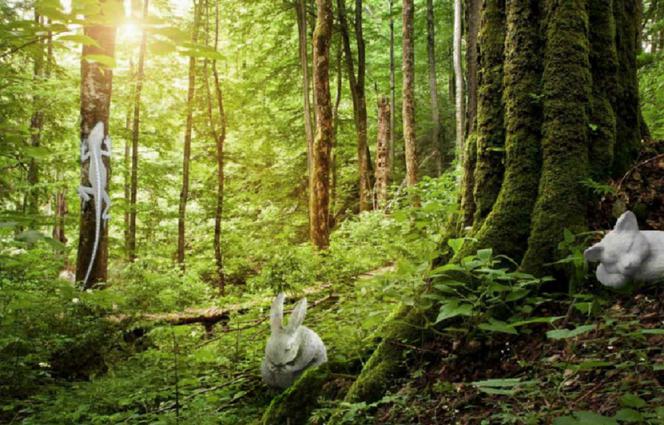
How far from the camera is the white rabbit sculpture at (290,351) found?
3.40 m

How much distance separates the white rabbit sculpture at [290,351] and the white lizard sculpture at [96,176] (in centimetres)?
424

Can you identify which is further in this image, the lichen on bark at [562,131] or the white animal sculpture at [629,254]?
the lichen on bark at [562,131]

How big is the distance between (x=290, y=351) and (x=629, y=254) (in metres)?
2.30

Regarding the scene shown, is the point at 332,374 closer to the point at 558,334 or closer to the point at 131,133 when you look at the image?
the point at 558,334

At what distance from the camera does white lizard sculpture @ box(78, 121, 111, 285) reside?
659 centimetres

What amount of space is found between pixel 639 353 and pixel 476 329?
770mm

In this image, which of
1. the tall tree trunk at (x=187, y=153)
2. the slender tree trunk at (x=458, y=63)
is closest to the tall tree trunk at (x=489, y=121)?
the slender tree trunk at (x=458, y=63)

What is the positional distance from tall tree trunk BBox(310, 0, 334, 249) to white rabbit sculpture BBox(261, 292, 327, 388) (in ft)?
23.3

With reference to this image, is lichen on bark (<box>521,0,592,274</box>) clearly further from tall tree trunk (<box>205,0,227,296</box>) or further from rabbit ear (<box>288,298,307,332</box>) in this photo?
tall tree trunk (<box>205,0,227,296</box>)

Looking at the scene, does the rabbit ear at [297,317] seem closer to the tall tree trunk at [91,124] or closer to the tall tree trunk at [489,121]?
the tall tree trunk at [489,121]

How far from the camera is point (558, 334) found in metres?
1.65

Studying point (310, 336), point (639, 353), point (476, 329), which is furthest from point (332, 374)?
point (639, 353)

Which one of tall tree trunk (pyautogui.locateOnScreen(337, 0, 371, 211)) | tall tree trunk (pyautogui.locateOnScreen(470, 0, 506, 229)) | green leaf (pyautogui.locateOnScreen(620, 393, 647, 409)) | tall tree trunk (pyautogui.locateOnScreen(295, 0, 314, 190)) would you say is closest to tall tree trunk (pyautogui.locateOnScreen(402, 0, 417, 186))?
tall tree trunk (pyautogui.locateOnScreen(337, 0, 371, 211))

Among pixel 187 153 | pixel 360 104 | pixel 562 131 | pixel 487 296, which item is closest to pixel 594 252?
pixel 487 296
